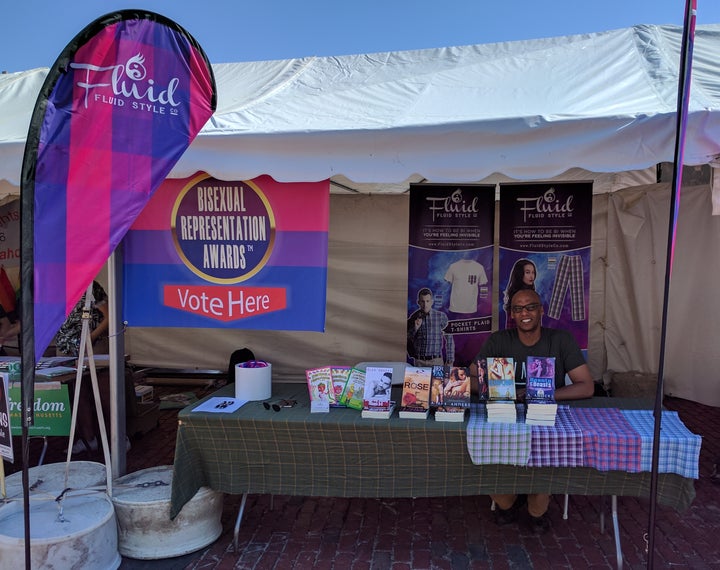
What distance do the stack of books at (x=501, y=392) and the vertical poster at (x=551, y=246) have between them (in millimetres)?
2034

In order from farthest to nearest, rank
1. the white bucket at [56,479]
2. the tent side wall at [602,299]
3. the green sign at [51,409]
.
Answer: the tent side wall at [602,299] < the green sign at [51,409] < the white bucket at [56,479]

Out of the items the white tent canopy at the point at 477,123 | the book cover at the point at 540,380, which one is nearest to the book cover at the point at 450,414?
the book cover at the point at 540,380

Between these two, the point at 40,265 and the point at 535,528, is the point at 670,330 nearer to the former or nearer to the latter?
the point at 535,528

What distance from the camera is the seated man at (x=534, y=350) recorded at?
343 centimetres

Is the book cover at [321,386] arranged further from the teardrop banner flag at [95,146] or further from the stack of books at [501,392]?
the teardrop banner flag at [95,146]

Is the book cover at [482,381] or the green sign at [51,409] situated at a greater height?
the book cover at [482,381]

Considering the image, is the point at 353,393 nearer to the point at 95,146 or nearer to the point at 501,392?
the point at 501,392

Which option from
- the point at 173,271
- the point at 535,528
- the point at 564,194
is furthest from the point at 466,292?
the point at 173,271

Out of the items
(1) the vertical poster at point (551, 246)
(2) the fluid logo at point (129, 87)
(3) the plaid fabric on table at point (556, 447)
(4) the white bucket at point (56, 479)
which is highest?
(2) the fluid logo at point (129, 87)

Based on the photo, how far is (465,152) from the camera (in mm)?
3078

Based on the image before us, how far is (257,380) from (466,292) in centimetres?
246

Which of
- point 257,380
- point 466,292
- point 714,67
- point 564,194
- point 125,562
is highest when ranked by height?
point 714,67

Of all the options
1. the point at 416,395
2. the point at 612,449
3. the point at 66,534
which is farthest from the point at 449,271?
the point at 66,534

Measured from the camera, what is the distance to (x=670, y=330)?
20.4 feet
